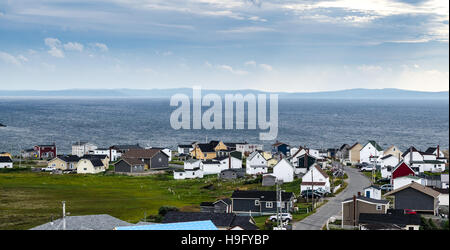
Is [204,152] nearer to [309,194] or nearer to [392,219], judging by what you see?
[309,194]

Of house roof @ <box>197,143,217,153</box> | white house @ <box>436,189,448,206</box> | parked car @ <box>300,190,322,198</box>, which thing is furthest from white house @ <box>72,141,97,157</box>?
white house @ <box>436,189,448,206</box>

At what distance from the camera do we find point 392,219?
52.8 ft

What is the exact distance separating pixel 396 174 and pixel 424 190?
759cm

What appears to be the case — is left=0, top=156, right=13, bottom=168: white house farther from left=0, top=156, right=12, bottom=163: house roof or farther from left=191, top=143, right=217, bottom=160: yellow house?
left=191, top=143, right=217, bottom=160: yellow house

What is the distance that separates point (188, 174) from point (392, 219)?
1927 centimetres

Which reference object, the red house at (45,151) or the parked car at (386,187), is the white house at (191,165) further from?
the red house at (45,151)

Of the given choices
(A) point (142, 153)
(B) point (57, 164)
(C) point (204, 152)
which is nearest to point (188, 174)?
(A) point (142, 153)

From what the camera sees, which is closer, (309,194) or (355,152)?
(309,194)

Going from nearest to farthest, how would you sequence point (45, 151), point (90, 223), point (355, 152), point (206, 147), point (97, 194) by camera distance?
point (90, 223)
point (97, 194)
point (355, 152)
point (206, 147)
point (45, 151)

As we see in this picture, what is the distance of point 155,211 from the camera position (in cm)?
2128

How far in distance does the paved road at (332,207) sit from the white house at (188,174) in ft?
31.5

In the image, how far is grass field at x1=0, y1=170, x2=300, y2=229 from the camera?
20.8 meters

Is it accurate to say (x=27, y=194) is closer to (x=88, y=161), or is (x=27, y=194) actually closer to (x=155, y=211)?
(x=155, y=211)

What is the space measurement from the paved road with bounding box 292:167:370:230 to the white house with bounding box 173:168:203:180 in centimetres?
960
